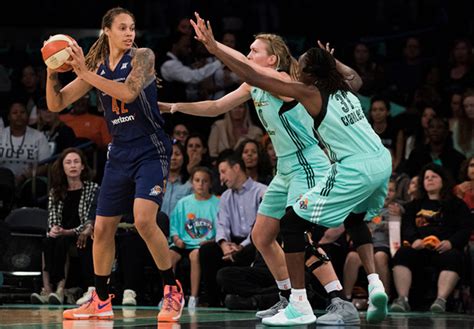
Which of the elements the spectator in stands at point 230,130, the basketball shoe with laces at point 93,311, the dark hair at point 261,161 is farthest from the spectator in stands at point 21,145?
the basketball shoe with laces at point 93,311

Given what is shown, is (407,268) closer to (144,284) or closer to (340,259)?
(340,259)

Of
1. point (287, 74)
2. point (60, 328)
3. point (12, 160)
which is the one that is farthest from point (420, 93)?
point (60, 328)

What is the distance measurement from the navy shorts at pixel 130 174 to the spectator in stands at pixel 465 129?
5.17 m

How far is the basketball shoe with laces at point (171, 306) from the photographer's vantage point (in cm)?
761

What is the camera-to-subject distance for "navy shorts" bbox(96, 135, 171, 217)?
24.8 ft

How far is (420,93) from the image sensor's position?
12883mm

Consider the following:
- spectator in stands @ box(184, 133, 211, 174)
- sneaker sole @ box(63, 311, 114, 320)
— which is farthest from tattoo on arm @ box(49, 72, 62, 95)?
spectator in stands @ box(184, 133, 211, 174)

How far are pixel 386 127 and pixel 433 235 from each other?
2.16 m

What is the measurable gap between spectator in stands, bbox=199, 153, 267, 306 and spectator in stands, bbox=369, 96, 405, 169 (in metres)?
1.98

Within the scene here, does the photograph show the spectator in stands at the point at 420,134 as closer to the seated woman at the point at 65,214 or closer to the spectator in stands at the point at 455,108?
the spectator in stands at the point at 455,108

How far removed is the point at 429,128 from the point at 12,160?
4.65m

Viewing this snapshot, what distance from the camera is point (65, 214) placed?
35.6ft

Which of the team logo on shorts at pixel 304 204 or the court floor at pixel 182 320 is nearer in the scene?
the team logo on shorts at pixel 304 204

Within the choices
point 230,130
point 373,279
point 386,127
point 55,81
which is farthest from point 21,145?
point 373,279
